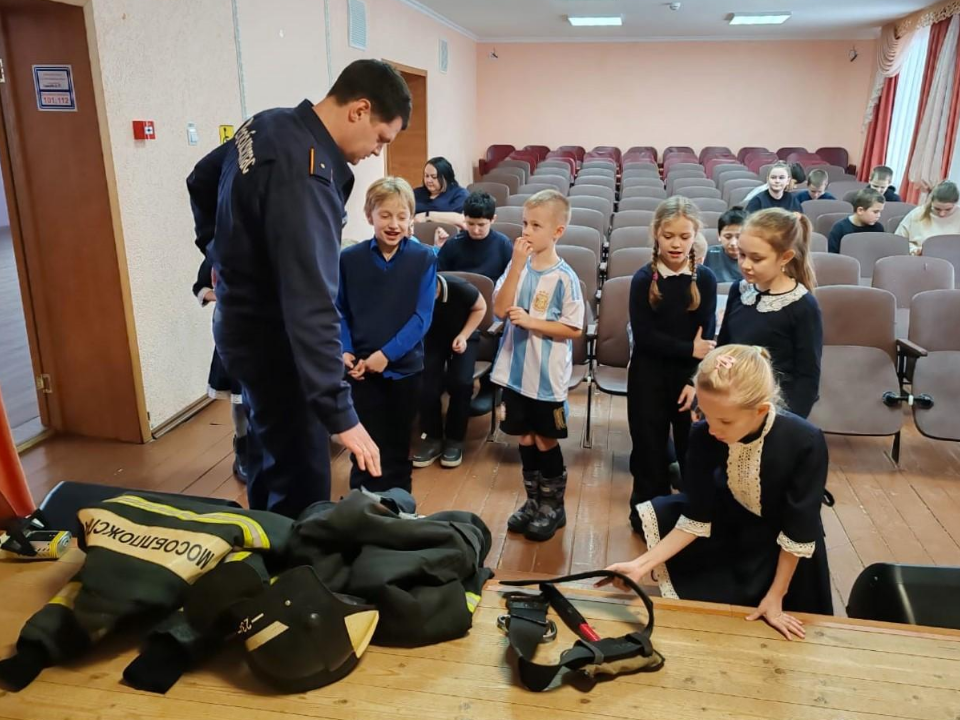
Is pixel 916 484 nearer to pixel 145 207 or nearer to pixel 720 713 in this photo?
pixel 720 713

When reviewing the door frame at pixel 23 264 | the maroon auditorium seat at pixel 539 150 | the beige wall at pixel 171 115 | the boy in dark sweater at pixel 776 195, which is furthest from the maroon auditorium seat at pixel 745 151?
the door frame at pixel 23 264

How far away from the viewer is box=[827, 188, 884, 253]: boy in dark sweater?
4.88m

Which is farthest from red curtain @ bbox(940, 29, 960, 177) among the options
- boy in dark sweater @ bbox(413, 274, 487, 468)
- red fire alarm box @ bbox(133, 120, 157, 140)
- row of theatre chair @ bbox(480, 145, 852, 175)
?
red fire alarm box @ bbox(133, 120, 157, 140)

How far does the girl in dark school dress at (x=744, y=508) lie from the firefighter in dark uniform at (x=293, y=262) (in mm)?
702

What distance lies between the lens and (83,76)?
3.10 metres

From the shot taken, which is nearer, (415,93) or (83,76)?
(83,76)

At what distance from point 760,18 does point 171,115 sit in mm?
8910

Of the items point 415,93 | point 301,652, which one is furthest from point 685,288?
point 415,93

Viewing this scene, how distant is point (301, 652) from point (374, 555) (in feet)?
0.73

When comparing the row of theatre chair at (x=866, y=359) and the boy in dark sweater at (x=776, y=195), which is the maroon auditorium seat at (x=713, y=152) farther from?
the row of theatre chair at (x=866, y=359)

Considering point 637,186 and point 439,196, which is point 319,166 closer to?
point 439,196

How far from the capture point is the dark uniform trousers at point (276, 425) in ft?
5.61

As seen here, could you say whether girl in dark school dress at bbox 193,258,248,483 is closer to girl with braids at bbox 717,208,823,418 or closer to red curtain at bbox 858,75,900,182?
girl with braids at bbox 717,208,823,418

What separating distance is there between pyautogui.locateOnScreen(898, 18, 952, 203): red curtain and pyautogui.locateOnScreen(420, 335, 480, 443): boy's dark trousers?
7.83 metres
